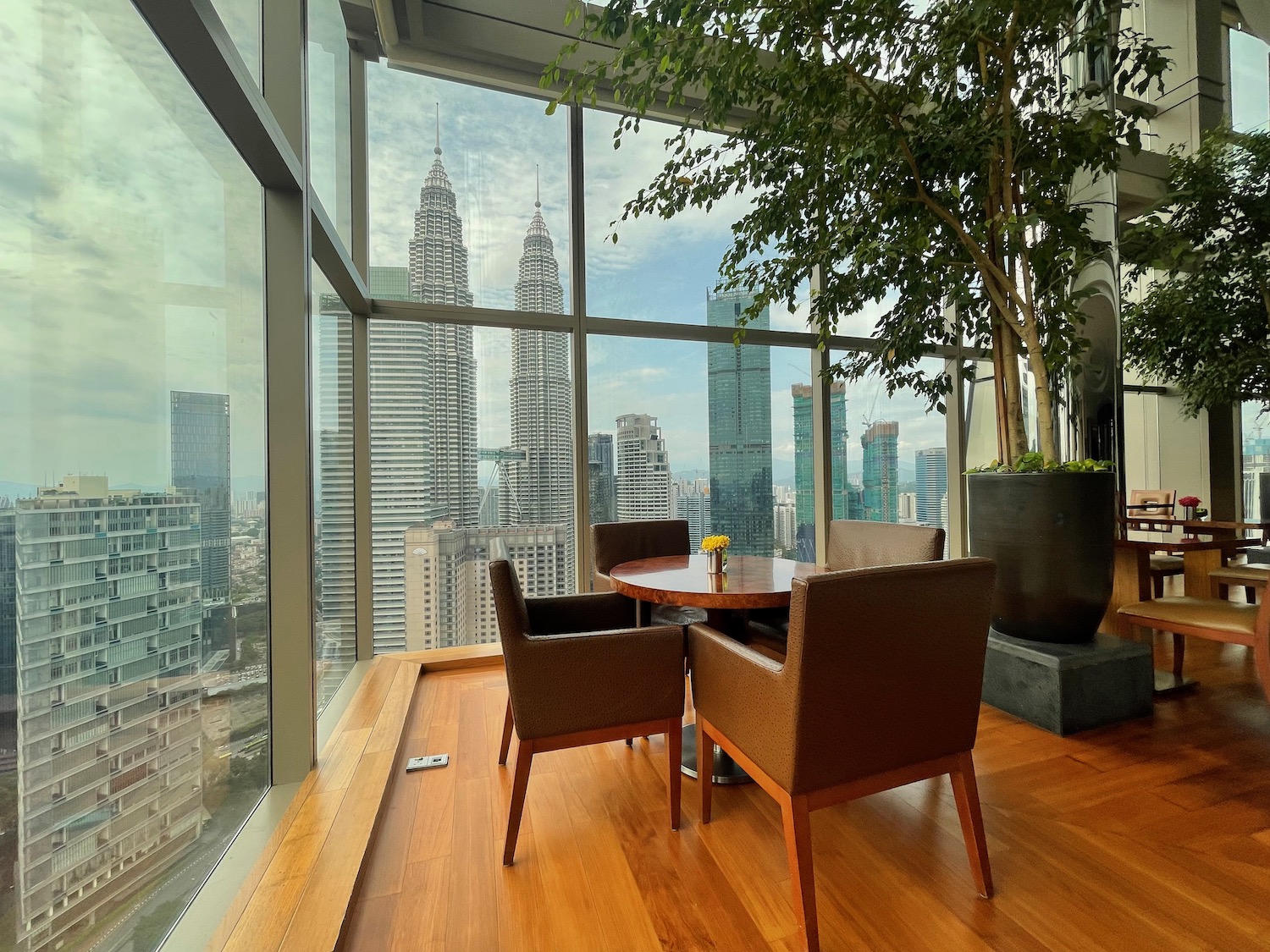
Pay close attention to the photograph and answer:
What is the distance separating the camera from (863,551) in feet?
8.59

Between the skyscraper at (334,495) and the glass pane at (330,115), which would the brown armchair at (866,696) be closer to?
the skyscraper at (334,495)

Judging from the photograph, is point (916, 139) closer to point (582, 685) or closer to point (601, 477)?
point (601, 477)

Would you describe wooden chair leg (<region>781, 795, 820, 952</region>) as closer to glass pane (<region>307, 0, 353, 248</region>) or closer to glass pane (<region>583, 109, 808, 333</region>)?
glass pane (<region>307, 0, 353, 248</region>)

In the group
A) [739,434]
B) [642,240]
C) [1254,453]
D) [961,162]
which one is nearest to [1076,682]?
[961,162]

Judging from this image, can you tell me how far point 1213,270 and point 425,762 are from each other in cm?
708

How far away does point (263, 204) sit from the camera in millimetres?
1840

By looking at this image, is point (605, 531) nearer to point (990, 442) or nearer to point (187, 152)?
point (187, 152)

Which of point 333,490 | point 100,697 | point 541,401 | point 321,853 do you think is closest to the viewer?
point 100,697

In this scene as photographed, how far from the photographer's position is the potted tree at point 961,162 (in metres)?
2.21

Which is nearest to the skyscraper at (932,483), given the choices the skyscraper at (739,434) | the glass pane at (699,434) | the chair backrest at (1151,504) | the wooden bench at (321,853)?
the glass pane at (699,434)

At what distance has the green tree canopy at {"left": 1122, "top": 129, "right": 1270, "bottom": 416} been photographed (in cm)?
442

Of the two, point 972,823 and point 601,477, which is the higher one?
point 601,477

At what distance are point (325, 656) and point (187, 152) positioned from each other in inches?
82.7

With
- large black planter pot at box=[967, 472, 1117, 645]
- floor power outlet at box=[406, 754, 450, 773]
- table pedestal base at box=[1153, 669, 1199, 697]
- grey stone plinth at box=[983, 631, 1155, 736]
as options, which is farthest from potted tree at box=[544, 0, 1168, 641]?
floor power outlet at box=[406, 754, 450, 773]
